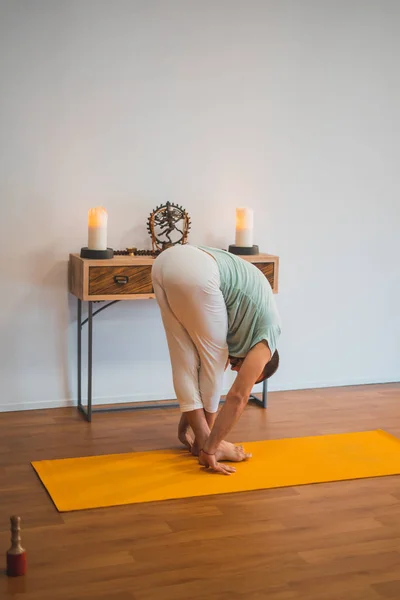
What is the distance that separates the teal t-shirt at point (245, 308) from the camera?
3.15 meters

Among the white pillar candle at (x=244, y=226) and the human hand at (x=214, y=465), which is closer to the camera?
the human hand at (x=214, y=465)

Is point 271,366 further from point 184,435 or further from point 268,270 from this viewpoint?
point 268,270

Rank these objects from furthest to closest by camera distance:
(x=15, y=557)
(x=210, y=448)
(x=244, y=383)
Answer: (x=210, y=448)
(x=244, y=383)
(x=15, y=557)

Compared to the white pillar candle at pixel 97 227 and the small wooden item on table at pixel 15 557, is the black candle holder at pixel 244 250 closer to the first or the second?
the white pillar candle at pixel 97 227

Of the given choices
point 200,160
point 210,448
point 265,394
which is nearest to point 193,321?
point 210,448

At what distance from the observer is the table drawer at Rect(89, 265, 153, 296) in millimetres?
3777

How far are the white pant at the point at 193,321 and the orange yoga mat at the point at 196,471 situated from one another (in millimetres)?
266

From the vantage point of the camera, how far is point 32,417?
3938 millimetres

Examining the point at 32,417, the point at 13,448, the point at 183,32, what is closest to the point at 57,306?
the point at 32,417

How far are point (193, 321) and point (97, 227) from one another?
0.91 meters

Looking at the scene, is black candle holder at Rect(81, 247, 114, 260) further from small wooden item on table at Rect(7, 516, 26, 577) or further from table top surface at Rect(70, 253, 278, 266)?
small wooden item on table at Rect(7, 516, 26, 577)

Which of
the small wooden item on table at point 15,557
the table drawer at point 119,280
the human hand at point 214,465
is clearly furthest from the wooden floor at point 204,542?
the table drawer at point 119,280

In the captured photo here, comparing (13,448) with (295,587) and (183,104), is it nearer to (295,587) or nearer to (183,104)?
(295,587)

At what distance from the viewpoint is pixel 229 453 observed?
10.9ft
